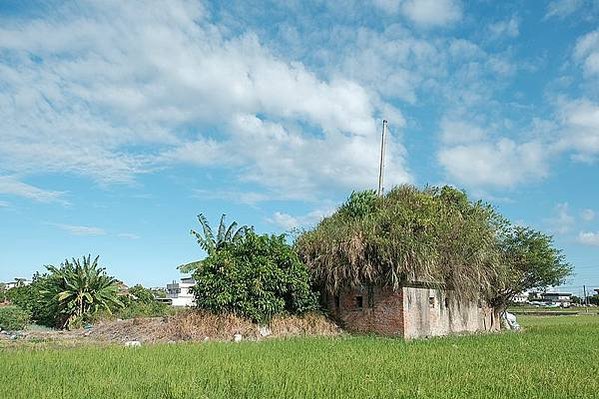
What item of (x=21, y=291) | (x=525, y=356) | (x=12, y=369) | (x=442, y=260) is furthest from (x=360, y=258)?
(x=21, y=291)

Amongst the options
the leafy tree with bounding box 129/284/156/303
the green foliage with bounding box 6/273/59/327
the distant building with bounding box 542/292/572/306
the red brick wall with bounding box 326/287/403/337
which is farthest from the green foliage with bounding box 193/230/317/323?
the distant building with bounding box 542/292/572/306

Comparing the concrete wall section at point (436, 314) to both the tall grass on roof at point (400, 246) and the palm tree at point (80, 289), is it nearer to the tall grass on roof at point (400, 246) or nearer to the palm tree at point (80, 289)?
the tall grass on roof at point (400, 246)

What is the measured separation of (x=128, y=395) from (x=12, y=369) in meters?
3.70

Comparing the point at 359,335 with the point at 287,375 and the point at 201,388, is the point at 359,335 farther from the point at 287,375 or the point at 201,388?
the point at 201,388

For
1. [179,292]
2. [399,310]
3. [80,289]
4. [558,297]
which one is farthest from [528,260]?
[558,297]

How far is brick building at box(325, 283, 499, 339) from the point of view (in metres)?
20.5

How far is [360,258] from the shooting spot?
20625 millimetres

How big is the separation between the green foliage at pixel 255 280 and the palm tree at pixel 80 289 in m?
10.6

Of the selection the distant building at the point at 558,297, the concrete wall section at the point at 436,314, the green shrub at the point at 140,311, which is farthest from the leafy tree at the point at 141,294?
the distant building at the point at 558,297

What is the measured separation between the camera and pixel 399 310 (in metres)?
20.4

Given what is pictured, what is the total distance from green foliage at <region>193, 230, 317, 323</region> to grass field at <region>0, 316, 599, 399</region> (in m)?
3.87

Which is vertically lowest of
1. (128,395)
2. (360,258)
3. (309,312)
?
(128,395)

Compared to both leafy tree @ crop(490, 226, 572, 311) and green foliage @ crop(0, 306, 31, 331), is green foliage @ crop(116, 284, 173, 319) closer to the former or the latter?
green foliage @ crop(0, 306, 31, 331)

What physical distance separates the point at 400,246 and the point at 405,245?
0.66 ft
